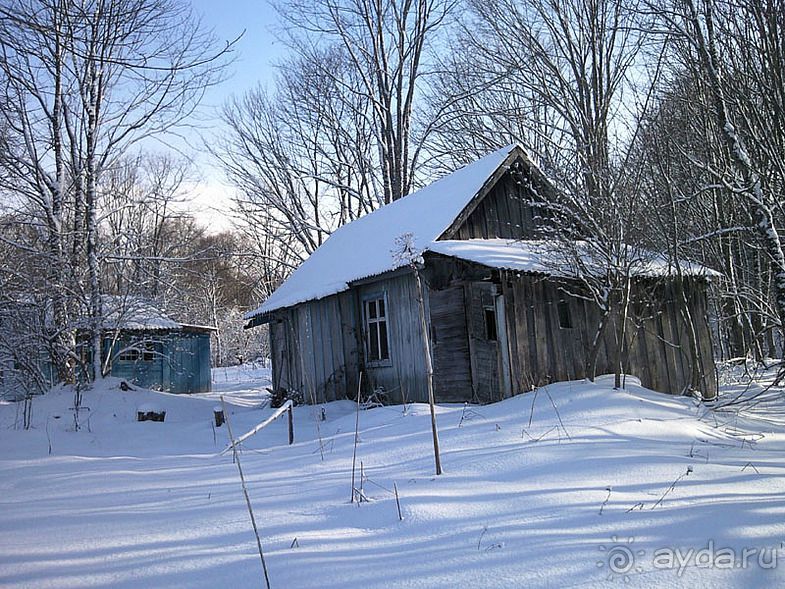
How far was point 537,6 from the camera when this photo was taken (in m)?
18.2

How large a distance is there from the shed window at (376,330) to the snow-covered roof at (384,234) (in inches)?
29.7

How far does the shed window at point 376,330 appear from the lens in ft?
41.4

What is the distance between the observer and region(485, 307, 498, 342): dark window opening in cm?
1088

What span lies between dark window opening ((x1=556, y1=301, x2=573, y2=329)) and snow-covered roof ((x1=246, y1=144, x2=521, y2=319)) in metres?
2.45

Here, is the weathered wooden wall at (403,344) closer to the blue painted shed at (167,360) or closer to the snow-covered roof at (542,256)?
the snow-covered roof at (542,256)

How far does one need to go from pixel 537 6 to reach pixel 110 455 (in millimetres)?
16414

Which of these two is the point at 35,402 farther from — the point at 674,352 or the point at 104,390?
the point at 674,352

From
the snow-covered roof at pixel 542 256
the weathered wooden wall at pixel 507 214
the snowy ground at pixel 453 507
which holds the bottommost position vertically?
the snowy ground at pixel 453 507

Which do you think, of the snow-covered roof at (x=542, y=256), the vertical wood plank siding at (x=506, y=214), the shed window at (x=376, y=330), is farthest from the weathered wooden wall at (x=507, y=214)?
the shed window at (x=376, y=330)

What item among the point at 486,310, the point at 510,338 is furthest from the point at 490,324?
the point at 510,338

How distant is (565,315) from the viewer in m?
11.0

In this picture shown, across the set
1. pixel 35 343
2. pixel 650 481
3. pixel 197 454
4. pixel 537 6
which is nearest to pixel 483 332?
pixel 197 454

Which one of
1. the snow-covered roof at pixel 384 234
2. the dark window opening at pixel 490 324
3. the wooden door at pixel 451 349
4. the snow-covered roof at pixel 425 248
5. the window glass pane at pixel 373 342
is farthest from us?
the window glass pane at pixel 373 342

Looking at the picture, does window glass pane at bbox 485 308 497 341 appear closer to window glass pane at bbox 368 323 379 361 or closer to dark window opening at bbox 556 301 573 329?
dark window opening at bbox 556 301 573 329
